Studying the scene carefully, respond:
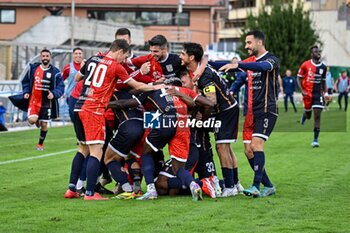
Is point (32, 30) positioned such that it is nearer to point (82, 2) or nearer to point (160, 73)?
point (82, 2)

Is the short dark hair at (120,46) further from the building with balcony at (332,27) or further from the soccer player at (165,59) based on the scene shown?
the building with balcony at (332,27)

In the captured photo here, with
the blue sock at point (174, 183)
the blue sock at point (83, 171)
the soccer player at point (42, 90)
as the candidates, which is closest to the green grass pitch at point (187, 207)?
the blue sock at point (174, 183)

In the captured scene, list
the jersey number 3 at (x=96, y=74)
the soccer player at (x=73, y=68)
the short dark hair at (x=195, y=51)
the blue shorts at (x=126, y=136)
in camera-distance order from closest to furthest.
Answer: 1. the jersey number 3 at (x=96, y=74)
2. the blue shorts at (x=126, y=136)
3. the short dark hair at (x=195, y=51)
4. the soccer player at (x=73, y=68)

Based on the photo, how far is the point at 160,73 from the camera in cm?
1395

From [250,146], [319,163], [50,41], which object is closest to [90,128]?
[250,146]

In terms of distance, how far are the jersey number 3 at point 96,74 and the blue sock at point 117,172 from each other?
1.22 meters

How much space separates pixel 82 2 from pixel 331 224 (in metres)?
76.5

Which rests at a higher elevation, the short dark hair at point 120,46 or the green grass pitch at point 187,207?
the short dark hair at point 120,46

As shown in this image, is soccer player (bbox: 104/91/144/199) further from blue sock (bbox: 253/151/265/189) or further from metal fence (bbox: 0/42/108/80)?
metal fence (bbox: 0/42/108/80)

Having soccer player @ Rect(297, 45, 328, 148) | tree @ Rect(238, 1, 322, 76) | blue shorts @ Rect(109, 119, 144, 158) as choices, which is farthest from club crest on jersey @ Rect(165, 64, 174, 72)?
tree @ Rect(238, 1, 322, 76)

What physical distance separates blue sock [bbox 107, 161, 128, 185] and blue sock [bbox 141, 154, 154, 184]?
0.36 m

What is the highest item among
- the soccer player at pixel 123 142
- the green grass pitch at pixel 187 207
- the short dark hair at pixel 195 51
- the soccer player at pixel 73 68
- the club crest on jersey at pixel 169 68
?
the short dark hair at pixel 195 51

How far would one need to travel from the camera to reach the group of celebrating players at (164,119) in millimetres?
13109

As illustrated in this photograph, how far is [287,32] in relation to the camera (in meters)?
79.8
